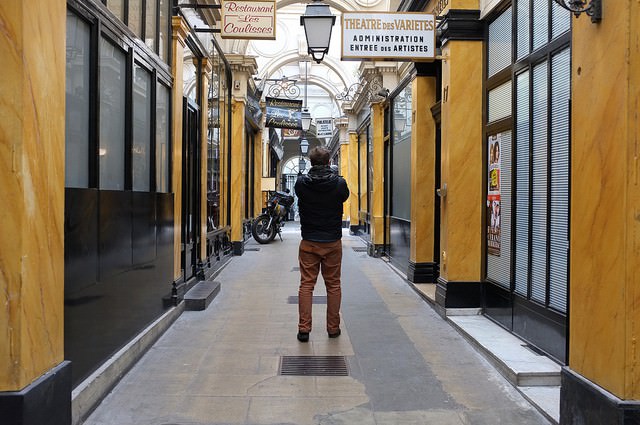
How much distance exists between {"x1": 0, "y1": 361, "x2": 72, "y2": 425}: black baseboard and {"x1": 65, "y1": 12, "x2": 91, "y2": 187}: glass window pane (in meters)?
1.26

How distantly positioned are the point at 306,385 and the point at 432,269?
5167 millimetres

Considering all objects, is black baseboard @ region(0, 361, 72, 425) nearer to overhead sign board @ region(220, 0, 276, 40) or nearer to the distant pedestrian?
the distant pedestrian

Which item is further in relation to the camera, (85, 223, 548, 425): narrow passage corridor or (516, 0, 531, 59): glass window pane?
(516, 0, 531, 59): glass window pane

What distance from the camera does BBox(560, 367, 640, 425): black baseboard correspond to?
10.5 ft

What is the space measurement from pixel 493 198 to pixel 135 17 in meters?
4.22

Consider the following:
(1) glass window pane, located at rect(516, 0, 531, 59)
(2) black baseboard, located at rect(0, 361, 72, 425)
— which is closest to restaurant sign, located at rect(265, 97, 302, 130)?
(1) glass window pane, located at rect(516, 0, 531, 59)

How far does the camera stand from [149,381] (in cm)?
489

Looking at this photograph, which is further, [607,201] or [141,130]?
[141,130]

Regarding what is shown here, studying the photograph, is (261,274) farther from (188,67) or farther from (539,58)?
(539,58)

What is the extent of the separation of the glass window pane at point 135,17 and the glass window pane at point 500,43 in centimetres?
379

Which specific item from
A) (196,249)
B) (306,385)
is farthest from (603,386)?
(196,249)

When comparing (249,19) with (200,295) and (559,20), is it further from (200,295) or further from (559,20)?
(559,20)

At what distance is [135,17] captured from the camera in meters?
5.87

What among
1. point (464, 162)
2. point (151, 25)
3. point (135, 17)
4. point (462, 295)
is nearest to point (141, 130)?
point (135, 17)
